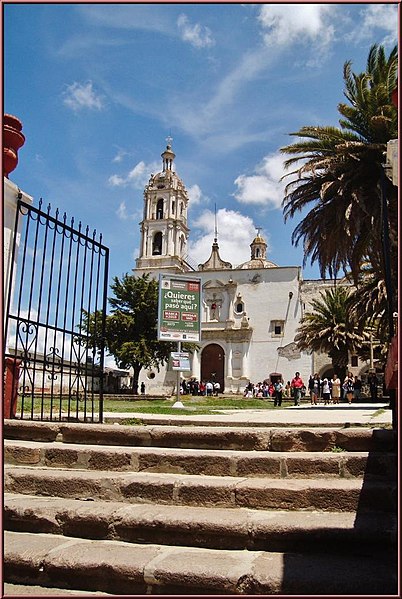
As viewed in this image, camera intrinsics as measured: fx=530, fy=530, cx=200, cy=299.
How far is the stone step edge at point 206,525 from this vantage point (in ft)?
9.12

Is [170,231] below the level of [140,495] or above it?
above

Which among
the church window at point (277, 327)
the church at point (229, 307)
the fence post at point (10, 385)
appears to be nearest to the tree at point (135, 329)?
the church at point (229, 307)

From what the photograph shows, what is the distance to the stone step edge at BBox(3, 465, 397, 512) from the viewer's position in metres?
3.20

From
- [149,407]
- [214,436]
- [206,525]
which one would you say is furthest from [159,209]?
[206,525]

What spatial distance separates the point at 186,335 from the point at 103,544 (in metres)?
12.3

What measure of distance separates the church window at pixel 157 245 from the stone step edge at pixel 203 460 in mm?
45437

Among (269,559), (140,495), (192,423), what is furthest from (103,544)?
Answer: (192,423)

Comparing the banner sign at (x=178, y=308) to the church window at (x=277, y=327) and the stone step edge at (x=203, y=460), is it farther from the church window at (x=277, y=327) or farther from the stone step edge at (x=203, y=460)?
the church window at (x=277, y=327)

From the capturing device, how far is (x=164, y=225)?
49.0 m

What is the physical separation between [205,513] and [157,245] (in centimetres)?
4707

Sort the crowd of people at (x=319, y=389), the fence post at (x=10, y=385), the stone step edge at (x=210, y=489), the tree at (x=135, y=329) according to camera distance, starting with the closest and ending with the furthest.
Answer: the stone step edge at (x=210, y=489), the fence post at (x=10, y=385), the crowd of people at (x=319, y=389), the tree at (x=135, y=329)

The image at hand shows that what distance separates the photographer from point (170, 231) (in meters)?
48.8

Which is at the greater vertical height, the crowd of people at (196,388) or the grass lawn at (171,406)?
the grass lawn at (171,406)

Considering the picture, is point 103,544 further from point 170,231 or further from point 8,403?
point 170,231
